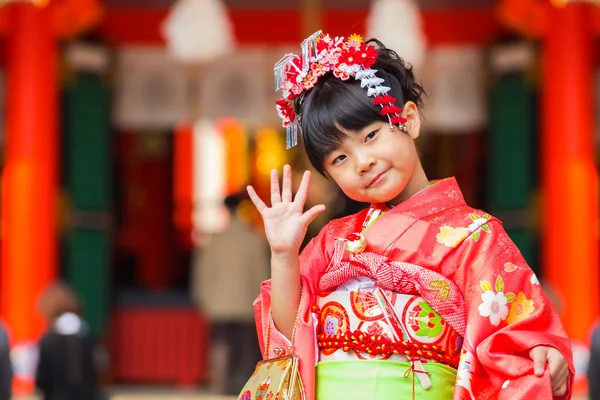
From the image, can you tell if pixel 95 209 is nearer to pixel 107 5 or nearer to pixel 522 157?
pixel 107 5

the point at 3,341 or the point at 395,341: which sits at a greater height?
the point at 395,341

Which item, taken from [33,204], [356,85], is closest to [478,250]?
[356,85]

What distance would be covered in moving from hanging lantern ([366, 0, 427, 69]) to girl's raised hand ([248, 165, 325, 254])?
239 inches

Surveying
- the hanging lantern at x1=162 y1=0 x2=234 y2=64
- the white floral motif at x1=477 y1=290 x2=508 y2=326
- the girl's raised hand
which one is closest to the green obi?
the white floral motif at x1=477 y1=290 x2=508 y2=326

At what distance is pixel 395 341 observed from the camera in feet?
8.50

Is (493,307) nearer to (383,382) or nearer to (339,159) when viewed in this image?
(383,382)

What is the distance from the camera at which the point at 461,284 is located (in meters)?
2.56

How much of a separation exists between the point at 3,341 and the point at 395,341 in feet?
11.3

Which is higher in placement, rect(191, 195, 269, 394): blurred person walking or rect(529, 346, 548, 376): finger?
rect(529, 346, 548, 376): finger

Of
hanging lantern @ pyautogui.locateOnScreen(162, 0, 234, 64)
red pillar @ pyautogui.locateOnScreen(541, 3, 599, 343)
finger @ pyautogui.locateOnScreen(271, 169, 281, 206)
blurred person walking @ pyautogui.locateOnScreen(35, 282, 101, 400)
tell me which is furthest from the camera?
hanging lantern @ pyautogui.locateOnScreen(162, 0, 234, 64)

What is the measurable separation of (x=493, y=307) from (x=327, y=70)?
710 mm

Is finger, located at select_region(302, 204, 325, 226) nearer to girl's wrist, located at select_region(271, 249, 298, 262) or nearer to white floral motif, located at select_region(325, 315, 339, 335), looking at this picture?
girl's wrist, located at select_region(271, 249, 298, 262)

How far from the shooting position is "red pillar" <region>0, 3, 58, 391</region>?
28.1 ft

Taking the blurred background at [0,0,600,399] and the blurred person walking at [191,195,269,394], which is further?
the blurred person walking at [191,195,269,394]
